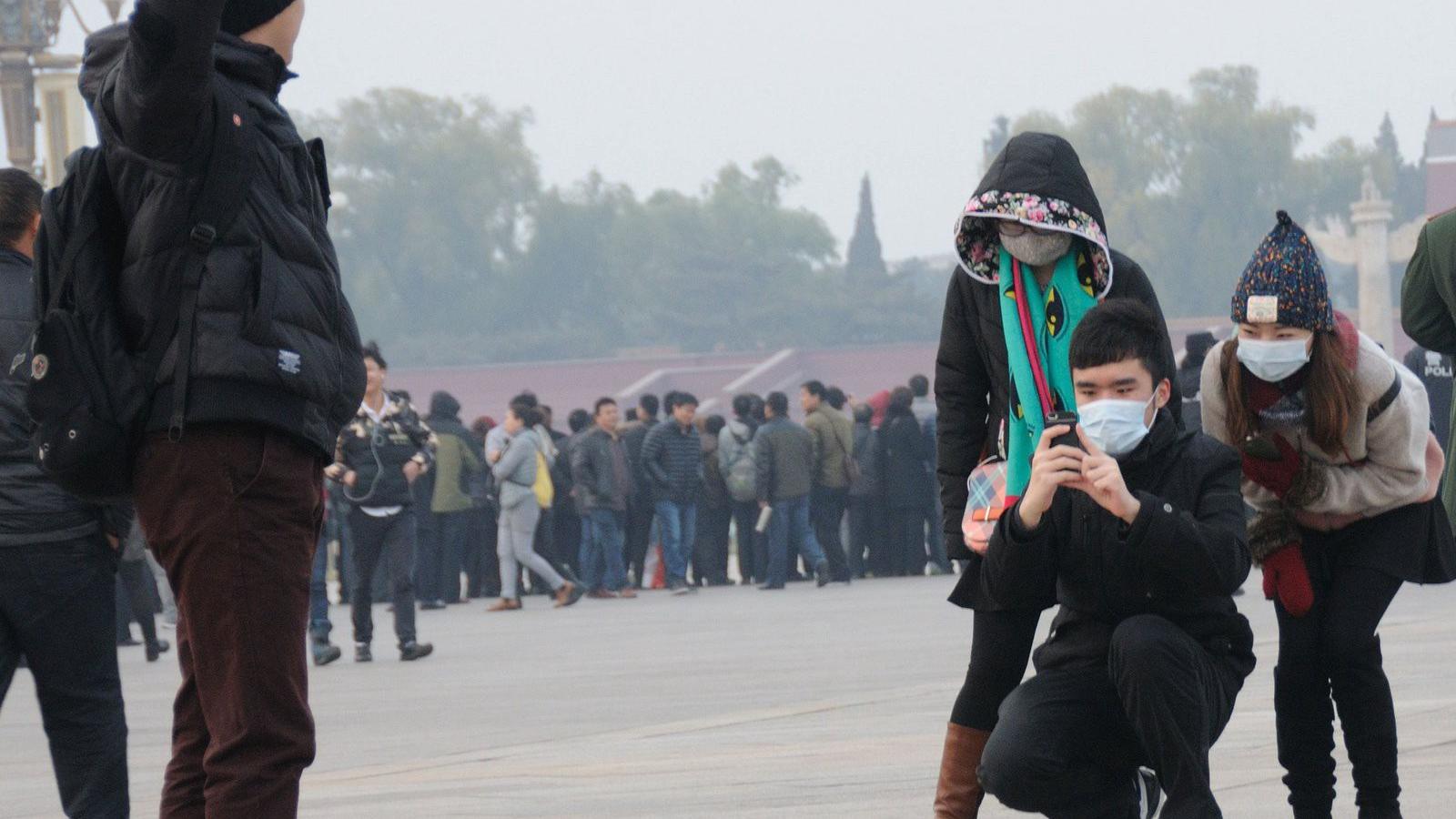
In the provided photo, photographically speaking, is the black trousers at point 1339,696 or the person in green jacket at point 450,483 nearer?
the black trousers at point 1339,696

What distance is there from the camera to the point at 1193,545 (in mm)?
4137

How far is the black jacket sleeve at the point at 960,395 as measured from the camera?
4844 mm

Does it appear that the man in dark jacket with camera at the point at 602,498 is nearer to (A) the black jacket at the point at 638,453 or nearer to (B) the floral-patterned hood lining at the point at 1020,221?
(A) the black jacket at the point at 638,453

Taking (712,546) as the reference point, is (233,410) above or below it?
above

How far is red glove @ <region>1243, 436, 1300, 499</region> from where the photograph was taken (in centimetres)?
483

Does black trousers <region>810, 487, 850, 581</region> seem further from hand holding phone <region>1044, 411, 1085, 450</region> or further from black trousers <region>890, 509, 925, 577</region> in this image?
hand holding phone <region>1044, 411, 1085, 450</region>

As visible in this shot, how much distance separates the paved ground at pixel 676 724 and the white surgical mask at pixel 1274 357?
1.09 meters

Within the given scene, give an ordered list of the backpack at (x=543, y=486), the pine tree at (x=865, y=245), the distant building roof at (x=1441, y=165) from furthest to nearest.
Result: the pine tree at (x=865, y=245) → the distant building roof at (x=1441, y=165) → the backpack at (x=543, y=486)

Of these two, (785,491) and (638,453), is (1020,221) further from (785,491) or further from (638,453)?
(638,453)

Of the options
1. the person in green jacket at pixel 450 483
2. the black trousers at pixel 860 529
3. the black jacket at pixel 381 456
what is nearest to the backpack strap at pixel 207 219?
the black jacket at pixel 381 456

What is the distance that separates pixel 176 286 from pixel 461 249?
89.8 metres

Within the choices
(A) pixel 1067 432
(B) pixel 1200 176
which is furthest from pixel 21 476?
(B) pixel 1200 176

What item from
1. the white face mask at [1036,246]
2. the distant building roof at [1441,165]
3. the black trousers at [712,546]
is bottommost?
the black trousers at [712,546]

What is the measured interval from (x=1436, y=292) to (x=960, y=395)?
1557 mm
